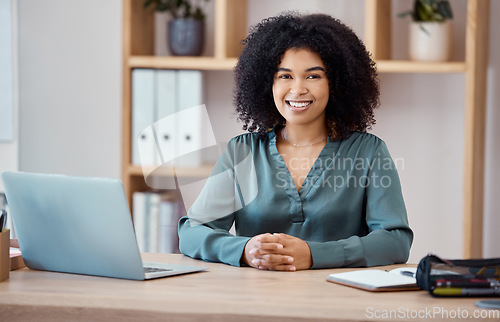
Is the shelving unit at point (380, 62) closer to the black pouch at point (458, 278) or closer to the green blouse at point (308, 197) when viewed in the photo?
the green blouse at point (308, 197)

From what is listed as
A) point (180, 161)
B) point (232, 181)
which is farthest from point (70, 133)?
point (232, 181)

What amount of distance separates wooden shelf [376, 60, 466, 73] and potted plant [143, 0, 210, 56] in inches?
32.0

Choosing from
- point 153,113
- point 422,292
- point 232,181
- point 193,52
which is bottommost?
point 422,292

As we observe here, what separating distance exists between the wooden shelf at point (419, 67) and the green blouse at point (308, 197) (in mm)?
877

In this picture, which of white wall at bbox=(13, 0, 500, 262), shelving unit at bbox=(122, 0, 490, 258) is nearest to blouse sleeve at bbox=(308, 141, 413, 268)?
shelving unit at bbox=(122, 0, 490, 258)

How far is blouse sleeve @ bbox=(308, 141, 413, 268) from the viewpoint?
1566mm

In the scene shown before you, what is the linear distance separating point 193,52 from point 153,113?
34 centimetres

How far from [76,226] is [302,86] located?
0.77m

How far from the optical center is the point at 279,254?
5.02 ft

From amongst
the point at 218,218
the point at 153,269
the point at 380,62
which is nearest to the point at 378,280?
the point at 153,269

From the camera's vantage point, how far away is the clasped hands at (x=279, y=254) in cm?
152

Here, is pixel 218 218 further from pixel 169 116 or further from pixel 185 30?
pixel 185 30

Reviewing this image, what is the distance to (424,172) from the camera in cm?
309

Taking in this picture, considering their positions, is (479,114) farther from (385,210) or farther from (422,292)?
(422,292)
